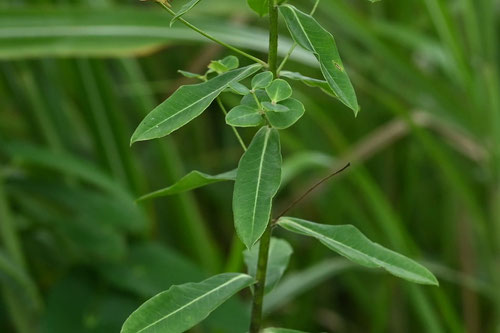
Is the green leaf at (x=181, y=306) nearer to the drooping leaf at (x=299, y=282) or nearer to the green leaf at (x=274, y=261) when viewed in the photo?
the green leaf at (x=274, y=261)

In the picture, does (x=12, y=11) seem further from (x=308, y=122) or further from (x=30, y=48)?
(x=308, y=122)

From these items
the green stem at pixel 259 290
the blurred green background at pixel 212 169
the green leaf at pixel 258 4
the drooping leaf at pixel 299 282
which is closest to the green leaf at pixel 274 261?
the green stem at pixel 259 290

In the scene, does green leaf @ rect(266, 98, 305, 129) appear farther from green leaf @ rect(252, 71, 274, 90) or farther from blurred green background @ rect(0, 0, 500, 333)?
blurred green background @ rect(0, 0, 500, 333)

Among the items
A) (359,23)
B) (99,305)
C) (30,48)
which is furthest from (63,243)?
(359,23)

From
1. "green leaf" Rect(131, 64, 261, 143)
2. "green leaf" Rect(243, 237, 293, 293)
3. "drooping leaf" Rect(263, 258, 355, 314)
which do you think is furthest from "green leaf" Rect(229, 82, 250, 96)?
"drooping leaf" Rect(263, 258, 355, 314)

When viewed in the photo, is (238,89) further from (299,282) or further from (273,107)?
(299,282)
